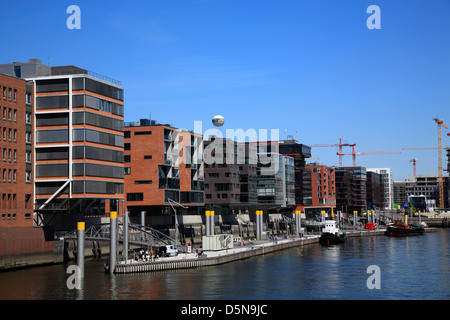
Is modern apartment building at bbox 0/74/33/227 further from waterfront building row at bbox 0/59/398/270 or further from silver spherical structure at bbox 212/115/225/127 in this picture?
silver spherical structure at bbox 212/115/225/127

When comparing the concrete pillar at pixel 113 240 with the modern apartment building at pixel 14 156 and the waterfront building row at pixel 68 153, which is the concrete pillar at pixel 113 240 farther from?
the modern apartment building at pixel 14 156

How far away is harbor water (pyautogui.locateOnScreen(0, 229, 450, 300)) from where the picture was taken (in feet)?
217

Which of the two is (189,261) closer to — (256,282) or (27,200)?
(256,282)

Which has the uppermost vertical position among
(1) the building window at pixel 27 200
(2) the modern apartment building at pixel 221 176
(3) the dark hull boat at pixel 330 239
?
(2) the modern apartment building at pixel 221 176

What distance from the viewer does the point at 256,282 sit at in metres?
76.4

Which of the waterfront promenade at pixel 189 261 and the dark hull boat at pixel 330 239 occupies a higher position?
the waterfront promenade at pixel 189 261

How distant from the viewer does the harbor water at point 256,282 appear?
217 feet

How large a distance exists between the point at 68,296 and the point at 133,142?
80.2 metres

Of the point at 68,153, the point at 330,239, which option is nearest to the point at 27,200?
the point at 68,153

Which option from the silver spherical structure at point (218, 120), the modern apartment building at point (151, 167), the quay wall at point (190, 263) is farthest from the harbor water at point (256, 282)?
the silver spherical structure at point (218, 120)

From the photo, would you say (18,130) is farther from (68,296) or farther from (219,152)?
(219,152)

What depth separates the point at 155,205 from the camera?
14312 centimetres

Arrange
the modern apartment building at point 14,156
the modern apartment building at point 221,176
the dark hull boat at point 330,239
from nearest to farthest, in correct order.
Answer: the modern apartment building at point 14,156 → the dark hull boat at point 330,239 → the modern apartment building at point 221,176
